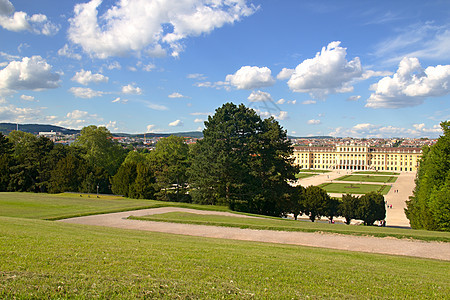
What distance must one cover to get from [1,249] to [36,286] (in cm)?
390

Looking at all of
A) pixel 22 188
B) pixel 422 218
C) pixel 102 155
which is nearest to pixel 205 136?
pixel 422 218

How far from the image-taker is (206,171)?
34.8m

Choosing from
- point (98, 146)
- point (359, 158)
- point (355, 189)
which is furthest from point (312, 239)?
point (359, 158)

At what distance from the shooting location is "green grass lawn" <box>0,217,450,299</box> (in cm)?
610

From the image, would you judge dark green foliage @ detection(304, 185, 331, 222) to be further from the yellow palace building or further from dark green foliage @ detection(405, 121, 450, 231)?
the yellow palace building

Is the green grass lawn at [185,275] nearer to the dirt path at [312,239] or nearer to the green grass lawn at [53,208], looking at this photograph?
the dirt path at [312,239]

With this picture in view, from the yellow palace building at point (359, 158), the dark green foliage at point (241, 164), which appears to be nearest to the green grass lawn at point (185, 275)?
the dark green foliage at point (241, 164)

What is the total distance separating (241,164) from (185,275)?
1088 inches

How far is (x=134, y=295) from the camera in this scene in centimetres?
586

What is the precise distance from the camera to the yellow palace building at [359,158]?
158 meters

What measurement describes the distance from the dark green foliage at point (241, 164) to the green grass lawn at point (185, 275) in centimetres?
2315

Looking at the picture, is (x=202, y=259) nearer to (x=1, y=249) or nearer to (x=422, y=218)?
(x=1, y=249)

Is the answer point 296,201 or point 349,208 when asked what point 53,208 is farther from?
point 349,208

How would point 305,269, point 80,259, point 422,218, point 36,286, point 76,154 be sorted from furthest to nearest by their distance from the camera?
1. point 76,154
2. point 422,218
3. point 305,269
4. point 80,259
5. point 36,286
